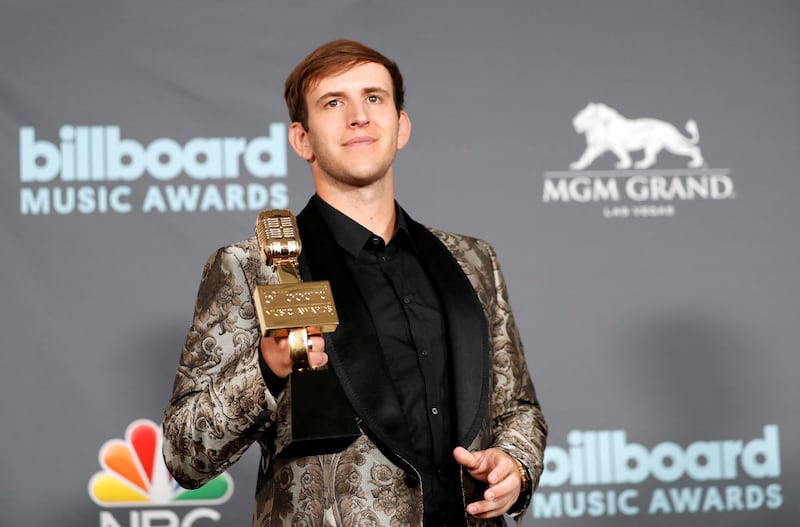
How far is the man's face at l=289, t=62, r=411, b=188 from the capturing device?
1978 mm

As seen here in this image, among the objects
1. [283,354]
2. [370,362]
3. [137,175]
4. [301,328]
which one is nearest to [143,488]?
[137,175]

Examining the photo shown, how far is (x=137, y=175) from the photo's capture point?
11.1 ft

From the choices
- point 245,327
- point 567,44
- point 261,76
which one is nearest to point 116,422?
point 261,76

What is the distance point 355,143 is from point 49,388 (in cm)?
183

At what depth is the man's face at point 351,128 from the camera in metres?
1.98

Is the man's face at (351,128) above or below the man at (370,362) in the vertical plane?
above

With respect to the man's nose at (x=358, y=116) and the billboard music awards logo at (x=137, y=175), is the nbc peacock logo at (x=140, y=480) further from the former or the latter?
the man's nose at (x=358, y=116)

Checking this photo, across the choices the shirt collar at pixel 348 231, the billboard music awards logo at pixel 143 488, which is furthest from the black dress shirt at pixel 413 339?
the billboard music awards logo at pixel 143 488

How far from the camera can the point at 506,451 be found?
72.7 inches

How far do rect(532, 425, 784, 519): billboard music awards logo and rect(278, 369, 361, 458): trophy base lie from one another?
2.04 metres

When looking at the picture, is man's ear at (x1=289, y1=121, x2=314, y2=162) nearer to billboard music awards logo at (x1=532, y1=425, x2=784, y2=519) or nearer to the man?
the man

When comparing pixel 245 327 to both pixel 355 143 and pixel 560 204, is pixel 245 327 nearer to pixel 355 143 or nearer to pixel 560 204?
pixel 355 143

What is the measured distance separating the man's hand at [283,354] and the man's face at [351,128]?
577mm

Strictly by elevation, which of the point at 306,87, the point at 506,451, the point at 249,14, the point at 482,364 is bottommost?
the point at 506,451
